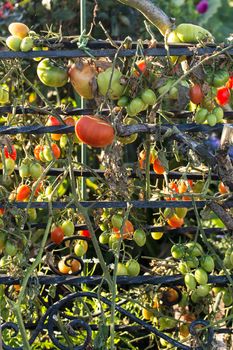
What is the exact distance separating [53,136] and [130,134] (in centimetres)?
35

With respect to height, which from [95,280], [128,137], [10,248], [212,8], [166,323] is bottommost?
[212,8]

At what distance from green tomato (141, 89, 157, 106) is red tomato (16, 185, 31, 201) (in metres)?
0.48

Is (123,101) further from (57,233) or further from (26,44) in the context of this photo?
(57,233)

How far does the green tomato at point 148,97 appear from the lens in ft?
6.29

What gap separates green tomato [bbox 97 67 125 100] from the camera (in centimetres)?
190

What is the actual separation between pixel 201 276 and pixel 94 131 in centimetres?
50

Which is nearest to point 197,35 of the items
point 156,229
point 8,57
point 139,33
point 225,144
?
point 225,144

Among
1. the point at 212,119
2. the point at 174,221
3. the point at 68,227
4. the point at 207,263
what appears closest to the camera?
the point at 212,119

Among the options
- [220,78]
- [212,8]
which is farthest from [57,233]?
[212,8]

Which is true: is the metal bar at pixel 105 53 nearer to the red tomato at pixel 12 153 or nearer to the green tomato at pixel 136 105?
the green tomato at pixel 136 105

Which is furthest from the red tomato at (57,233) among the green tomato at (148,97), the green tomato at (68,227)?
the green tomato at (148,97)

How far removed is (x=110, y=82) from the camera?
189 cm

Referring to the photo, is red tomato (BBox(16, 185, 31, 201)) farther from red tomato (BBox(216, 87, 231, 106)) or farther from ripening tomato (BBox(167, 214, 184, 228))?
red tomato (BBox(216, 87, 231, 106))

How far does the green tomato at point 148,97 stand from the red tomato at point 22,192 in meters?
→ 0.48
